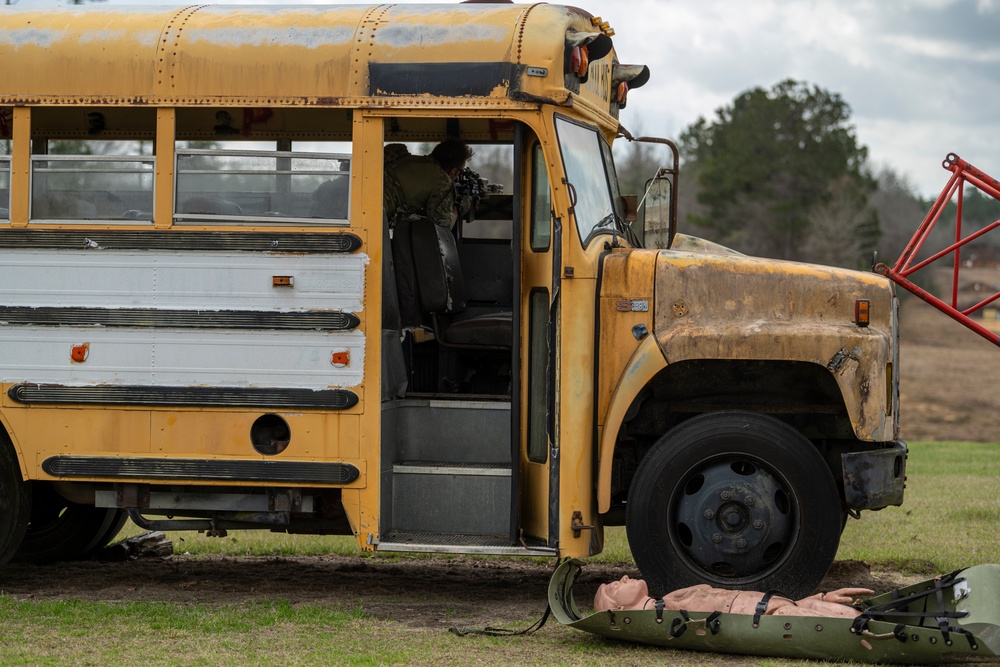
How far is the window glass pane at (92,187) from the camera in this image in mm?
6418

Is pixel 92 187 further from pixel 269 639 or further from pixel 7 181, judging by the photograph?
pixel 269 639

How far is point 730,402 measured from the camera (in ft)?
21.1

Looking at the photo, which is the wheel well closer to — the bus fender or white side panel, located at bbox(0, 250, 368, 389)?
the bus fender

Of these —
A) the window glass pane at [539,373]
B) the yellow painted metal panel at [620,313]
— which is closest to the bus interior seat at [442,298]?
the window glass pane at [539,373]

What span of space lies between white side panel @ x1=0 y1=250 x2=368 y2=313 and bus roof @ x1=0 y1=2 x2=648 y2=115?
734 mm

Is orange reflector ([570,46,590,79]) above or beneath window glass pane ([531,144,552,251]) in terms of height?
above

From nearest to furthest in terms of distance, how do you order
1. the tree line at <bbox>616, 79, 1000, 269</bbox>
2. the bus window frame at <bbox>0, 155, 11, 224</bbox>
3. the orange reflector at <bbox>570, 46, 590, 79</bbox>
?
the orange reflector at <bbox>570, 46, 590, 79</bbox>, the bus window frame at <bbox>0, 155, 11, 224</bbox>, the tree line at <bbox>616, 79, 1000, 269</bbox>

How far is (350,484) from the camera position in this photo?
631 cm

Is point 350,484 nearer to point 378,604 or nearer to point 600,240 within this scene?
point 378,604

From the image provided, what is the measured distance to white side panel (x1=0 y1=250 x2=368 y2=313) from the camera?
6.27 m

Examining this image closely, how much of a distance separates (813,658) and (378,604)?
7.42 ft

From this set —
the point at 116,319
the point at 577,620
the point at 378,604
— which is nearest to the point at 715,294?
the point at 577,620

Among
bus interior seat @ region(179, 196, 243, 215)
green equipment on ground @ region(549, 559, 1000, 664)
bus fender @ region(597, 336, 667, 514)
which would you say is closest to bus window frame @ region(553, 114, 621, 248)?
bus fender @ region(597, 336, 667, 514)

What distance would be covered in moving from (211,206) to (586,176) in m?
1.80
